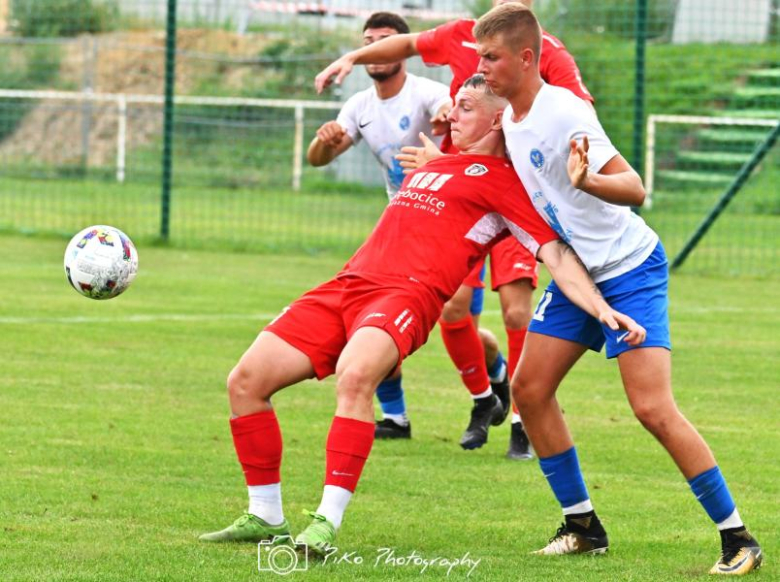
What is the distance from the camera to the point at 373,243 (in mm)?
5844

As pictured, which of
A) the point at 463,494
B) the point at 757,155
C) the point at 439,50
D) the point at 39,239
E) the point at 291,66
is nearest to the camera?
the point at 463,494

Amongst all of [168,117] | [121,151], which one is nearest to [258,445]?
[168,117]

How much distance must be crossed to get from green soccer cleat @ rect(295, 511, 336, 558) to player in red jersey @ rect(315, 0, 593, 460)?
240cm

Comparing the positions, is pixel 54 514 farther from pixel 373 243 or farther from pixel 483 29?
pixel 483 29

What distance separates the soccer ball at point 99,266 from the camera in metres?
6.48

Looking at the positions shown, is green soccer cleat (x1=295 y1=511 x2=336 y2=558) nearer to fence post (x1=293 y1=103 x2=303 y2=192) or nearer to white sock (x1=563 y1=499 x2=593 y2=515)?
white sock (x1=563 y1=499 x2=593 y2=515)

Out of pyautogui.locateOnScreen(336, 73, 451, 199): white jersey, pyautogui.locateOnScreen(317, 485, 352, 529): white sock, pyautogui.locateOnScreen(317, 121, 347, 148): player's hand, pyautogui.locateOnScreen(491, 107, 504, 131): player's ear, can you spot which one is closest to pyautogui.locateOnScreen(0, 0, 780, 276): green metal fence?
pyautogui.locateOnScreen(336, 73, 451, 199): white jersey

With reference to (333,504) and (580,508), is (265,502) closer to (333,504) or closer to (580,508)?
(333,504)

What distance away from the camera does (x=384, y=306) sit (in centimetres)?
551

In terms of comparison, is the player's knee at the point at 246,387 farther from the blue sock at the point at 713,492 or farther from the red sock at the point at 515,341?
the red sock at the point at 515,341

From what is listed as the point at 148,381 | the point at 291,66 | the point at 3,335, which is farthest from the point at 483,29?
the point at 291,66

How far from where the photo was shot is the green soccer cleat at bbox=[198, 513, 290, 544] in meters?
5.59

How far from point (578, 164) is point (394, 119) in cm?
331

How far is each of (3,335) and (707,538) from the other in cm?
636
